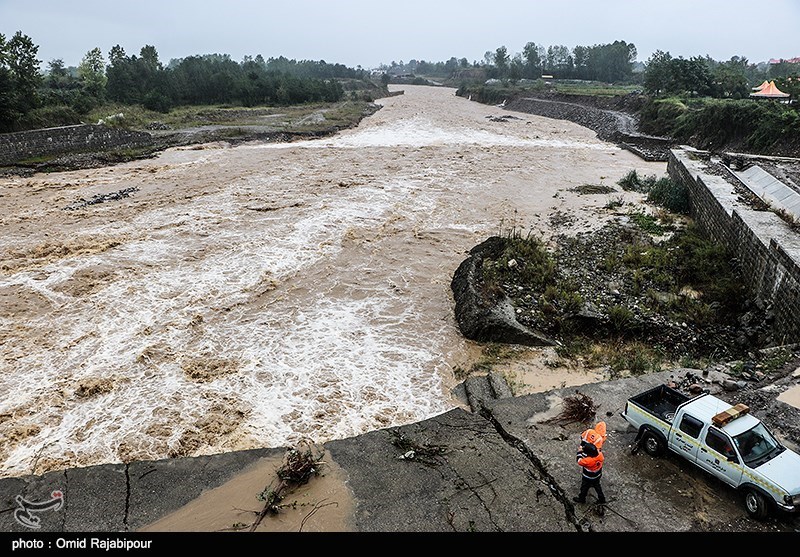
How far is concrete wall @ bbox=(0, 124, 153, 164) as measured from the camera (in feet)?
89.3

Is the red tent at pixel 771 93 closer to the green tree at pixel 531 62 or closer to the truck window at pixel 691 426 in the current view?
the truck window at pixel 691 426

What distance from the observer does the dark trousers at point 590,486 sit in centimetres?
589

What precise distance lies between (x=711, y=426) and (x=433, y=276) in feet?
30.0

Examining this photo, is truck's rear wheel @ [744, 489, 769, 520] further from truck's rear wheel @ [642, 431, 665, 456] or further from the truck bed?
the truck bed

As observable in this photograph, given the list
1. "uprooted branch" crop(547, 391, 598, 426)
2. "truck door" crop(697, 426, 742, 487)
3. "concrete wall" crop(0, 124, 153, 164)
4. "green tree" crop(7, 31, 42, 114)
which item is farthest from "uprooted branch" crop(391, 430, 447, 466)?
"green tree" crop(7, 31, 42, 114)

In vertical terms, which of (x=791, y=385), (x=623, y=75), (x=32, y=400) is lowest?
(x=32, y=400)

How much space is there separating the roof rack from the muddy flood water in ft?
10.9

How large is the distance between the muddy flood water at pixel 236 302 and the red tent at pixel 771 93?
1540cm

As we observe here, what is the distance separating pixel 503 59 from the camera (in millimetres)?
120062

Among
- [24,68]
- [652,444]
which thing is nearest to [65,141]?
[24,68]

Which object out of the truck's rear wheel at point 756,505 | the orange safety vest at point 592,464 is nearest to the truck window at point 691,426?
the truck's rear wheel at point 756,505

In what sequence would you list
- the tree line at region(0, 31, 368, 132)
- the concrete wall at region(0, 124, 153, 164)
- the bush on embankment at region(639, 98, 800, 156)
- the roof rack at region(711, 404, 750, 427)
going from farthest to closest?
the tree line at region(0, 31, 368, 132), the concrete wall at region(0, 124, 153, 164), the bush on embankment at region(639, 98, 800, 156), the roof rack at region(711, 404, 750, 427)
